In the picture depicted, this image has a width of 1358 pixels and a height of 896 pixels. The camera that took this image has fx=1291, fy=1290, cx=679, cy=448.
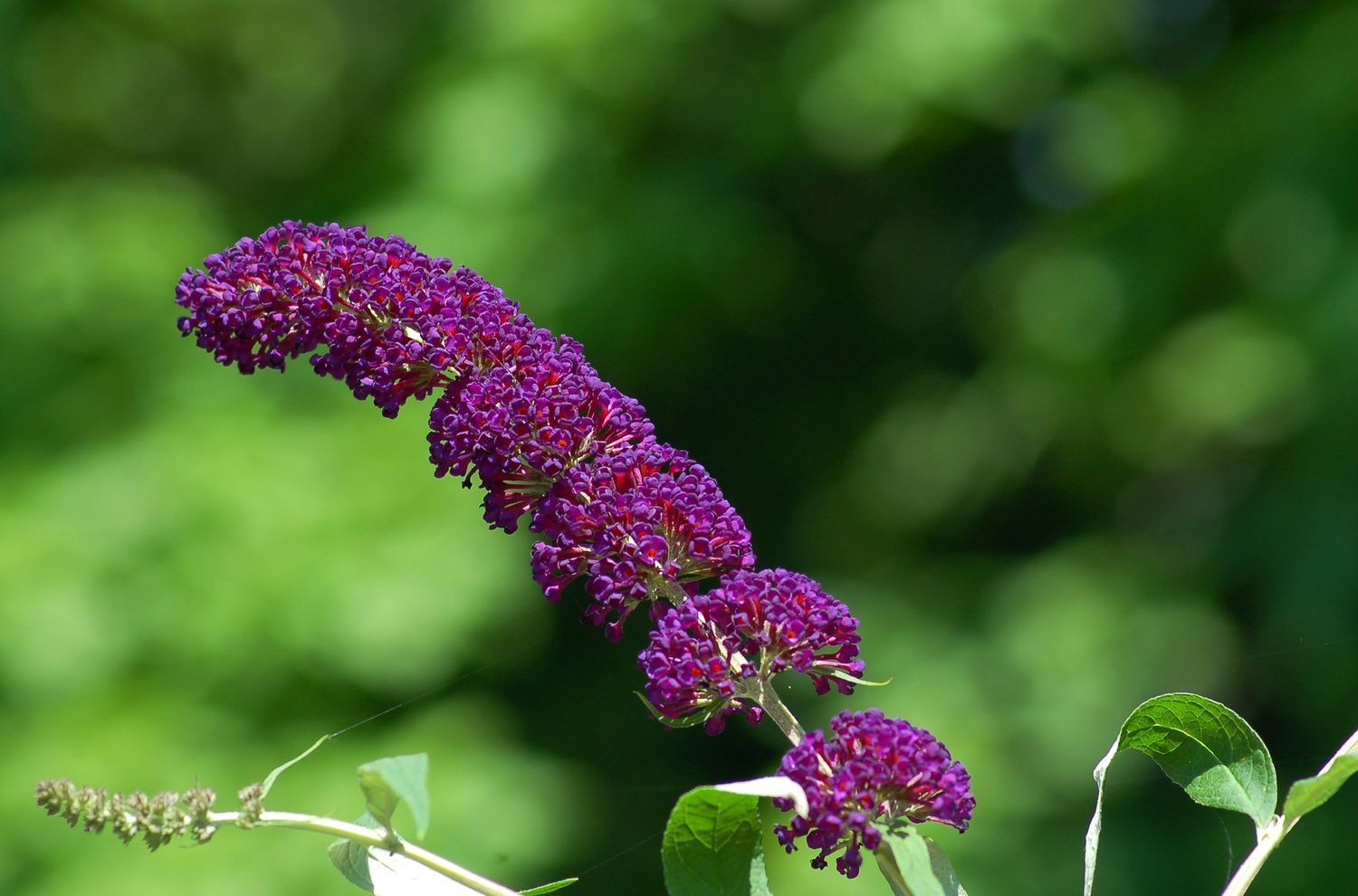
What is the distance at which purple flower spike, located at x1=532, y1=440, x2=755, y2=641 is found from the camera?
722mm

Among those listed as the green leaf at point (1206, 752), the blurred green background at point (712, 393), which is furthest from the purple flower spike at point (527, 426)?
the blurred green background at point (712, 393)

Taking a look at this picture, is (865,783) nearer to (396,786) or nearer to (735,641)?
(735,641)

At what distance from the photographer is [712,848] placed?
0.63 m

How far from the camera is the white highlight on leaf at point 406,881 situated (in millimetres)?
672

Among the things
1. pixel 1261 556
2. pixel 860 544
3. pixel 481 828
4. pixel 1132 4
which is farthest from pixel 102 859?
pixel 1132 4

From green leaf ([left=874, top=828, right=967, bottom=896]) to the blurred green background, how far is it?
1.86 meters

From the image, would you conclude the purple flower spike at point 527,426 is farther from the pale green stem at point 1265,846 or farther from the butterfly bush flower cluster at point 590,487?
the pale green stem at point 1265,846

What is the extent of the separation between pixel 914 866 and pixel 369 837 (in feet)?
0.83

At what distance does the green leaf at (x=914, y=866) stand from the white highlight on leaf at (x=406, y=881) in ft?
0.69

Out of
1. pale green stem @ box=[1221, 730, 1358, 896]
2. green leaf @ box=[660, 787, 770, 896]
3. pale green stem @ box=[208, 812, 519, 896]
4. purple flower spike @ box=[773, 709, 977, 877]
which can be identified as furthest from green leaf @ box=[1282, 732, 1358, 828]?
pale green stem @ box=[208, 812, 519, 896]

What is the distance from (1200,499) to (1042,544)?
51cm

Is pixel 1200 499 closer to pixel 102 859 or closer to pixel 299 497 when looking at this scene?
pixel 299 497

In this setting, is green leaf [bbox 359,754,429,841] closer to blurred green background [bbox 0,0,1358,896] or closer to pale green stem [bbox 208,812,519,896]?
pale green stem [bbox 208,812,519,896]

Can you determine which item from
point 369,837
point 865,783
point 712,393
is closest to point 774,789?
point 865,783
